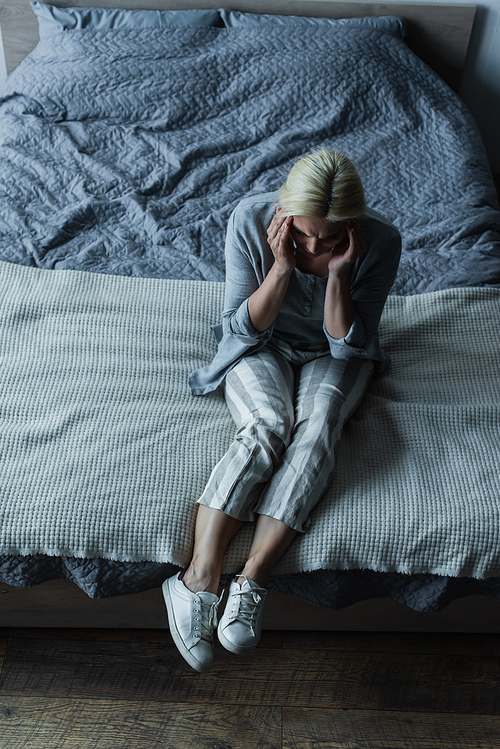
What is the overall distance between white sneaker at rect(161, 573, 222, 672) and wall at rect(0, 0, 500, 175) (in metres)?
2.24

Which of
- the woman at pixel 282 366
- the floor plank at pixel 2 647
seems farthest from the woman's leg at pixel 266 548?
the floor plank at pixel 2 647

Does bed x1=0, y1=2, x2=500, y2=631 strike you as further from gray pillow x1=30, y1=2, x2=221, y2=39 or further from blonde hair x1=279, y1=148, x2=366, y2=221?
blonde hair x1=279, y1=148, x2=366, y2=221

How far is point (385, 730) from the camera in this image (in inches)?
44.8

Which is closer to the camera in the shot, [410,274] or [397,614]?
[397,614]

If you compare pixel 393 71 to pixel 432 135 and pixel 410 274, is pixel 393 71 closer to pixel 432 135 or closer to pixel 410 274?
pixel 432 135

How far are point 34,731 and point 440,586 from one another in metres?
0.80

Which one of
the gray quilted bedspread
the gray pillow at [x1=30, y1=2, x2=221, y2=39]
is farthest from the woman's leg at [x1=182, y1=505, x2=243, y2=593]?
the gray pillow at [x1=30, y1=2, x2=221, y2=39]

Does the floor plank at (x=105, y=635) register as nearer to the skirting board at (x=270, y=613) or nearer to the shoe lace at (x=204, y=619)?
the skirting board at (x=270, y=613)

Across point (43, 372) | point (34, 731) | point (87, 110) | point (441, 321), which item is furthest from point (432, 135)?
point (34, 731)

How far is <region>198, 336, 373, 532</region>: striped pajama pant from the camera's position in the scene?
1047mm

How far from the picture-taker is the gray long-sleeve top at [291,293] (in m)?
1.15

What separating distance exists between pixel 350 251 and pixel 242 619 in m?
0.67

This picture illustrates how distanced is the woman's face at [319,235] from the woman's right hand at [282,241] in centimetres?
2

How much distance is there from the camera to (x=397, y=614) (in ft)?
3.94
